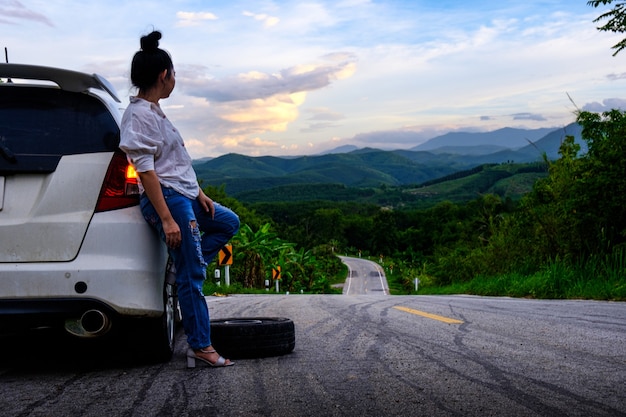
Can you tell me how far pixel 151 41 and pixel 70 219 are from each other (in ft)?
3.82

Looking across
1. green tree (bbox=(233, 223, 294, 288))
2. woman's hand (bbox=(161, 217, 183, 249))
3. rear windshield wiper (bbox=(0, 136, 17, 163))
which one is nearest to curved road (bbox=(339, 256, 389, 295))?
green tree (bbox=(233, 223, 294, 288))

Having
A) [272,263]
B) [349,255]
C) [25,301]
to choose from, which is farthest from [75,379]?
[349,255]

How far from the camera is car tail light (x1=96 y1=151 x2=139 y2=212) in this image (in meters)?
3.91

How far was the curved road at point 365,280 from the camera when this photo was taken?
7700cm

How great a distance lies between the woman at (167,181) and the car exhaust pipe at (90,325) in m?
0.50

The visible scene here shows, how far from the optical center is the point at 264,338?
177 inches

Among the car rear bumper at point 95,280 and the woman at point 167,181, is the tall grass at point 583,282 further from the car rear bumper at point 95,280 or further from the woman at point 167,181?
the car rear bumper at point 95,280

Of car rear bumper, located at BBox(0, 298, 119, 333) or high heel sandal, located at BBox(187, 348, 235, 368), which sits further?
high heel sandal, located at BBox(187, 348, 235, 368)

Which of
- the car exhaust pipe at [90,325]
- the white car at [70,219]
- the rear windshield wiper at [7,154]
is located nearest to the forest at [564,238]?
the white car at [70,219]

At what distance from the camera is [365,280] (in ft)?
302

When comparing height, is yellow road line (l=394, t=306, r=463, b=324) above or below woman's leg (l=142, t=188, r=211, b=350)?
below

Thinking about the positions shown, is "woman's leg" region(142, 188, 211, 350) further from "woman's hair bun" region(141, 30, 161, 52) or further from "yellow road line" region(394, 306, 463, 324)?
"yellow road line" region(394, 306, 463, 324)

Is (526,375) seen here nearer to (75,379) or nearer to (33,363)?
(75,379)

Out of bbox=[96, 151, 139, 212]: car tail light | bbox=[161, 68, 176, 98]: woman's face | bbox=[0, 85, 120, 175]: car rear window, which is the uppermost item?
bbox=[161, 68, 176, 98]: woman's face
